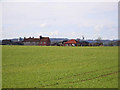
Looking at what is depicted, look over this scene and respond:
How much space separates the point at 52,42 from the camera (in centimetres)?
12756

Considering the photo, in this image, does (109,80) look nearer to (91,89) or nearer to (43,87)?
(91,89)

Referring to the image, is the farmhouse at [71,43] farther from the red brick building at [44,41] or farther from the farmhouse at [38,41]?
the farmhouse at [38,41]

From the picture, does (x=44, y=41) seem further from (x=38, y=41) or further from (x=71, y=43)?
(x=71, y=43)

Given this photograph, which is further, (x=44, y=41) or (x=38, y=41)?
(x=38, y=41)

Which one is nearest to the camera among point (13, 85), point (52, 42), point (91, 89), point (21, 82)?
point (91, 89)

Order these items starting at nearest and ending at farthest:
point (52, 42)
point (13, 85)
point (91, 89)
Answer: point (91, 89) < point (13, 85) < point (52, 42)

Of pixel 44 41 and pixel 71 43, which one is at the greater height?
pixel 44 41

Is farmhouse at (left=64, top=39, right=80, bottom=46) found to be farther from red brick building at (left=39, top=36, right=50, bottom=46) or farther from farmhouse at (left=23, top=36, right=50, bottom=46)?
farmhouse at (left=23, top=36, right=50, bottom=46)

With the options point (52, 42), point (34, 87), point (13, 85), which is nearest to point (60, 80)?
point (34, 87)

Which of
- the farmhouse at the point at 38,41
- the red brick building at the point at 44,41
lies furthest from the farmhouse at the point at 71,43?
the farmhouse at the point at 38,41

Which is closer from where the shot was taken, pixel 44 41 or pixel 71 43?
pixel 44 41

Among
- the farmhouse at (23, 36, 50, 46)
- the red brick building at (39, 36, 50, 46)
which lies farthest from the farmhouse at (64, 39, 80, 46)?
the farmhouse at (23, 36, 50, 46)

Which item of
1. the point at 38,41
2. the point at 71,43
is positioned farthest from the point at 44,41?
the point at 71,43

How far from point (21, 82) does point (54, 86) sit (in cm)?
283
